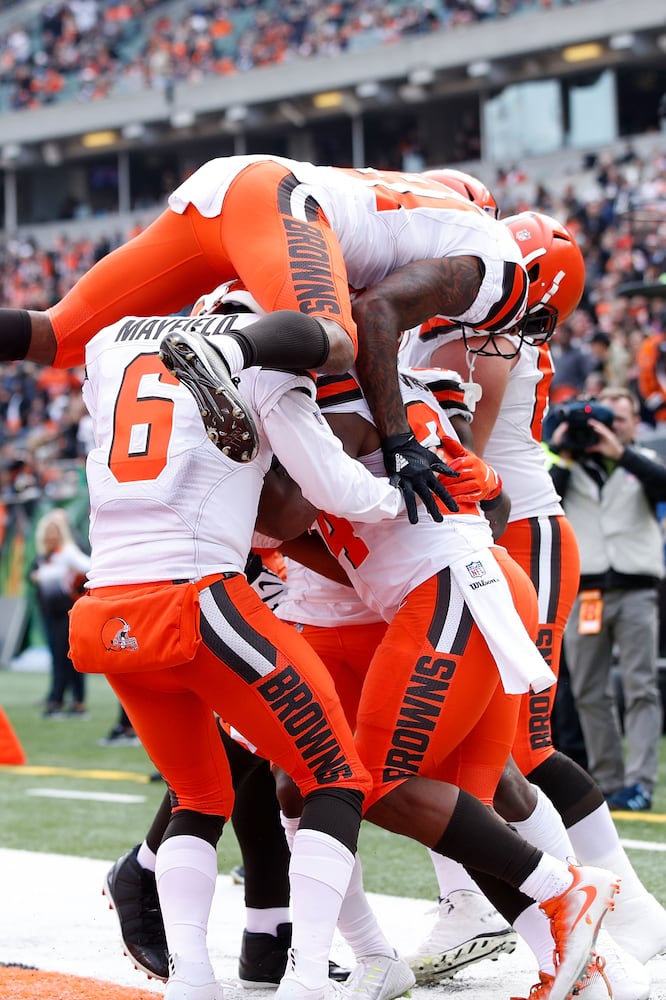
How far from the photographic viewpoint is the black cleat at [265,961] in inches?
140

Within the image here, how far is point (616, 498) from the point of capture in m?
6.82

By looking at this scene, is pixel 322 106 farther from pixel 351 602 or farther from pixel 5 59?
pixel 351 602

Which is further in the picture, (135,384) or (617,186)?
(617,186)

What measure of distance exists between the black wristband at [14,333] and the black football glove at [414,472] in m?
0.93

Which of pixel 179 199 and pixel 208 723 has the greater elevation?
pixel 179 199

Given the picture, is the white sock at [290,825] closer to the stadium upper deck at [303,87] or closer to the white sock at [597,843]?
the white sock at [597,843]

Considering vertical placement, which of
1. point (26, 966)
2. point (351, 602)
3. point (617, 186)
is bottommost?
point (26, 966)

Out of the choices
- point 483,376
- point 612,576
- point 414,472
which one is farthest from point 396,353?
point 612,576

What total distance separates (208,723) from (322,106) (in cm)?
2724

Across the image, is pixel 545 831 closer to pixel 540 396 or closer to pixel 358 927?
pixel 358 927

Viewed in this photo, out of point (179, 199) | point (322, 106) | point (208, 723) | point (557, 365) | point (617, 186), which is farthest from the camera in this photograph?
point (322, 106)

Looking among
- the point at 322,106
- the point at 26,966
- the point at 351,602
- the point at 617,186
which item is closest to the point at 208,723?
the point at 351,602

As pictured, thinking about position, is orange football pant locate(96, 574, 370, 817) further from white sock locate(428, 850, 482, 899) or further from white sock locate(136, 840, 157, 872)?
white sock locate(428, 850, 482, 899)

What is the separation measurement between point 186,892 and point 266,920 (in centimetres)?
66
